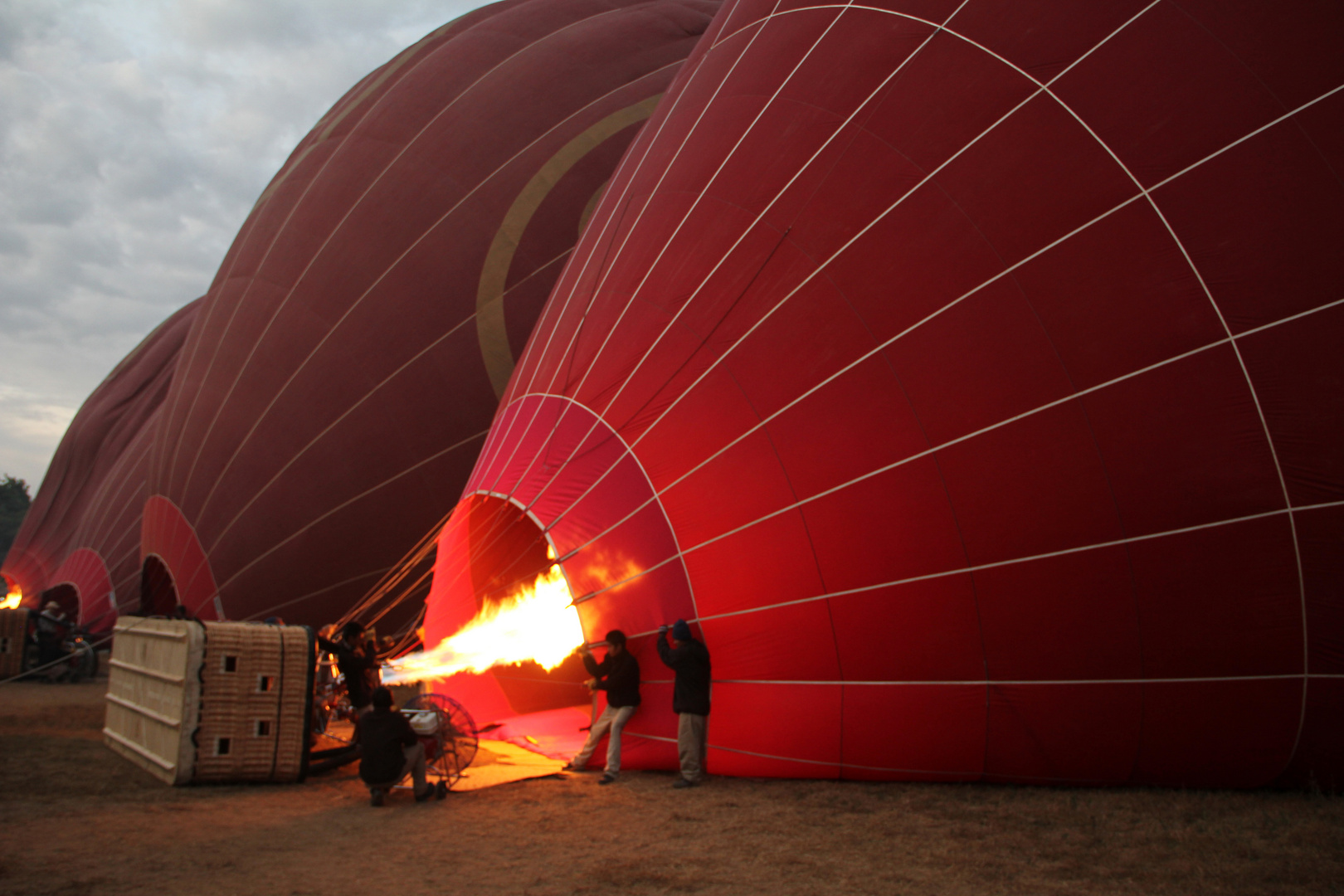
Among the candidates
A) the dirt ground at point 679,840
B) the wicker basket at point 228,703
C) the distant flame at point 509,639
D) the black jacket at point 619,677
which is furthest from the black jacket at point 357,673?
the black jacket at point 619,677

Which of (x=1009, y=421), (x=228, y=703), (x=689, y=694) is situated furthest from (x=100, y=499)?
(x=1009, y=421)

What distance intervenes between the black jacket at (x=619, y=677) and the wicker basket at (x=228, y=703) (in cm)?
158

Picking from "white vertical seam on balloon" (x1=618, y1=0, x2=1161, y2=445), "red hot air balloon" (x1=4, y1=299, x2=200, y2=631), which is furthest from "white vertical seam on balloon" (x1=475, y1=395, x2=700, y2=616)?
"red hot air balloon" (x1=4, y1=299, x2=200, y2=631)

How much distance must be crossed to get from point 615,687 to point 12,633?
27.7ft

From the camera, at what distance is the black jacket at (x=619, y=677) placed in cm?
436

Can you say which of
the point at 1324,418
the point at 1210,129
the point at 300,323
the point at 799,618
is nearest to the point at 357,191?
the point at 300,323

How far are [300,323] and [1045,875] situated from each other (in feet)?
22.5

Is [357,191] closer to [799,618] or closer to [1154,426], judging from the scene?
[799,618]

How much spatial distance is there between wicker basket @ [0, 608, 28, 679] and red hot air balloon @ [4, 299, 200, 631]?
0.94 meters

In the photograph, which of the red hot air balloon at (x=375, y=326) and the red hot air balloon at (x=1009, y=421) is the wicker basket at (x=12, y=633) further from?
the red hot air balloon at (x=1009, y=421)

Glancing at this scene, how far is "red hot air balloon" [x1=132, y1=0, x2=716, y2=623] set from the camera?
750 cm

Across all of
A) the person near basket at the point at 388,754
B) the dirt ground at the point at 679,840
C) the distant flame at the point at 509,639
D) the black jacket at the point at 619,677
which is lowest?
the dirt ground at the point at 679,840

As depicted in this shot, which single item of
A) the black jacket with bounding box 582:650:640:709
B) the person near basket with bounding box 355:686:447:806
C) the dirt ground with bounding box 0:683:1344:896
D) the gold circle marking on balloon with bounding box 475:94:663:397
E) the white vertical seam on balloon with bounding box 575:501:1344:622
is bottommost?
the dirt ground with bounding box 0:683:1344:896

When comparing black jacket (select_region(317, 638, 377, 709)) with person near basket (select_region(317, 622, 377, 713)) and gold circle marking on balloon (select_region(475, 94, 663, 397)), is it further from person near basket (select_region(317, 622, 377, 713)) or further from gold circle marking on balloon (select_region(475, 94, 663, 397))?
gold circle marking on balloon (select_region(475, 94, 663, 397))
